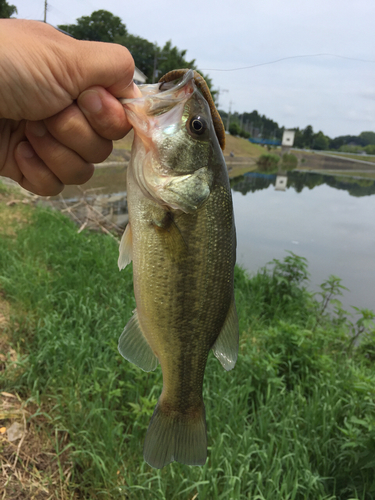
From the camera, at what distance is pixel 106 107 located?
1729mm

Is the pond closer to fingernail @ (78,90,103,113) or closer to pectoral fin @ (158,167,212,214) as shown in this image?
pectoral fin @ (158,167,212,214)

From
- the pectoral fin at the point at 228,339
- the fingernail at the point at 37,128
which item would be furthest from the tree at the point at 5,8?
the pectoral fin at the point at 228,339

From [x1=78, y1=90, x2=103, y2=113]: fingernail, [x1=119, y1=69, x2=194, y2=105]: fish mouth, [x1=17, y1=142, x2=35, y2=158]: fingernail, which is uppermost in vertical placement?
[x1=119, y1=69, x2=194, y2=105]: fish mouth

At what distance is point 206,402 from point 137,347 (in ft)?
7.49

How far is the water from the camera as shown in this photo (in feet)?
33.7

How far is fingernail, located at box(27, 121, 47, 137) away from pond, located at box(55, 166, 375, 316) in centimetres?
735

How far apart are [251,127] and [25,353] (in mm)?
97170

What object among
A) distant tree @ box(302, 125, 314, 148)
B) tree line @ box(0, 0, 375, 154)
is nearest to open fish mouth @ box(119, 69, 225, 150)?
tree line @ box(0, 0, 375, 154)

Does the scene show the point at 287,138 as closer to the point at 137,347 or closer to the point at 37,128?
the point at 37,128

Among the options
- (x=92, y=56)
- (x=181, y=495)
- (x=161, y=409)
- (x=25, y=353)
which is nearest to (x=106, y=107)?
(x=92, y=56)

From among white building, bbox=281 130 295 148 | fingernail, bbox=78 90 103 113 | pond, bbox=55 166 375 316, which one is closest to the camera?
fingernail, bbox=78 90 103 113

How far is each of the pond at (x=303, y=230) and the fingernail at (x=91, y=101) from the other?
289 inches

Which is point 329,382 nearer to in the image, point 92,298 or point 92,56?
point 92,298

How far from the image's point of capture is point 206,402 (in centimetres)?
374
